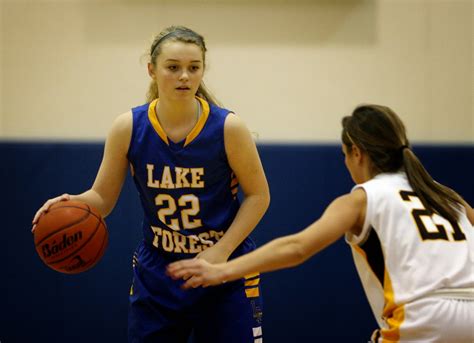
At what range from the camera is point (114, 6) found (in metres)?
4.40

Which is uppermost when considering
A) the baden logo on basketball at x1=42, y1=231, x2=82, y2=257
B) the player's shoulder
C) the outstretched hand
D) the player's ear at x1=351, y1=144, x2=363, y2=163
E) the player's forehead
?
the player's forehead

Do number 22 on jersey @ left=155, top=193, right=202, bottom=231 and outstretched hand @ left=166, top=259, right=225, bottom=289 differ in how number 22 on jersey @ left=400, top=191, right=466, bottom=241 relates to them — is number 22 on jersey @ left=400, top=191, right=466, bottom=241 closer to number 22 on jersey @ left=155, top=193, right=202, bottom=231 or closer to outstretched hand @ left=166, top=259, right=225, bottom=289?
outstretched hand @ left=166, top=259, right=225, bottom=289

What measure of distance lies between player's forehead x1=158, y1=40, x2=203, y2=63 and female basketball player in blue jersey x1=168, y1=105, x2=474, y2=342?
813mm

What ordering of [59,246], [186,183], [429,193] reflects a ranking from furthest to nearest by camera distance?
[186,183]
[59,246]
[429,193]

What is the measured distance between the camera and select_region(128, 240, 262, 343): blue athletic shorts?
2.85 metres

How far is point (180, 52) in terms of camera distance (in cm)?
286

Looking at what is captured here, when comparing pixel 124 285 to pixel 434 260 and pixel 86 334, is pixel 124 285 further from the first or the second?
pixel 434 260

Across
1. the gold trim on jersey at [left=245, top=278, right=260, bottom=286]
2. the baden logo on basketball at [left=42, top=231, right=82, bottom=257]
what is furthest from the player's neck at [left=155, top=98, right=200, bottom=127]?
the gold trim on jersey at [left=245, top=278, right=260, bottom=286]

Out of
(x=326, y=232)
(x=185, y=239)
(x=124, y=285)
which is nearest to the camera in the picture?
(x=326, y=232)

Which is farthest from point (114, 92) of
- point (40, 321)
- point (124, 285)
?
point (40, 321)

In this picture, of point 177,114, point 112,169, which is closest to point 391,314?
point 177,114

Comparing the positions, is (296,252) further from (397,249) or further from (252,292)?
(252,292)

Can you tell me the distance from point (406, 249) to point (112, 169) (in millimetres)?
1355

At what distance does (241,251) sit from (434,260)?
963 millimetres
